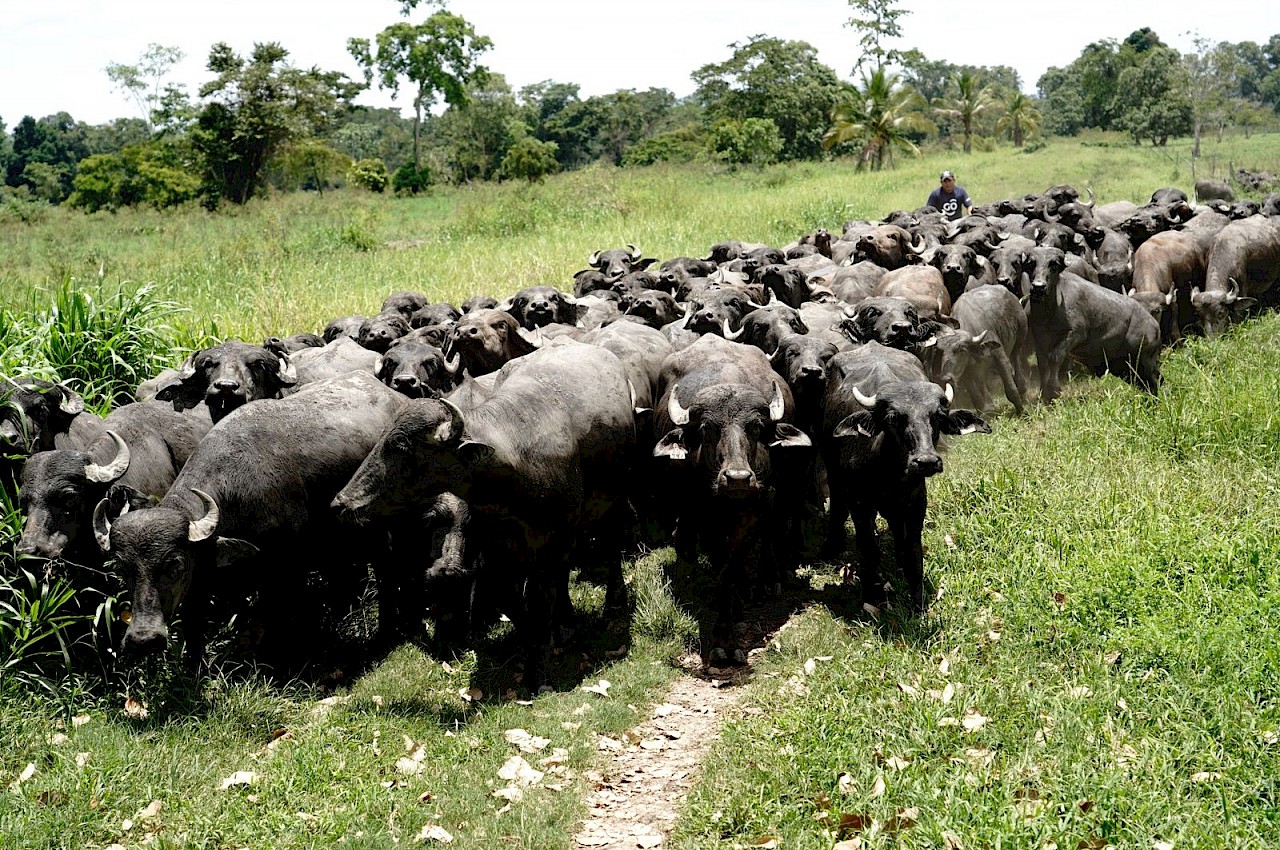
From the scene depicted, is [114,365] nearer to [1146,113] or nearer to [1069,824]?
[1069,824]

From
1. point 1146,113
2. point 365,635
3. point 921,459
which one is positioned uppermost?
point 1146,113

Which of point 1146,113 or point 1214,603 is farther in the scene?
point 1146,113

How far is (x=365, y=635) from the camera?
7.50 meters

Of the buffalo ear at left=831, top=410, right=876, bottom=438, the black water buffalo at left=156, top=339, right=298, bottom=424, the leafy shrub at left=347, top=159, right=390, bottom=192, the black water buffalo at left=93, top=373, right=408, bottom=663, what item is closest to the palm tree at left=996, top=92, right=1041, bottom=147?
the leafy shrub at left=347, top=159, right=390, bottom=192

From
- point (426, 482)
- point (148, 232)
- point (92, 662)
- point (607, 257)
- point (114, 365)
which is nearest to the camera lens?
point (426, 482)

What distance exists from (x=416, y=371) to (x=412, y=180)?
41.0m

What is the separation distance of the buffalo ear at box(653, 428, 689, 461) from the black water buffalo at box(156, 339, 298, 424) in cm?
344

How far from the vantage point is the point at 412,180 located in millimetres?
46688

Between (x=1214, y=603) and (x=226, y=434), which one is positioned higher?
(x=226, y=434)

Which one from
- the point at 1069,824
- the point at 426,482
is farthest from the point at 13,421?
the point at 1069,824

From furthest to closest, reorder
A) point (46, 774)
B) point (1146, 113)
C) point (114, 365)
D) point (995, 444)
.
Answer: point (1146, 113), point (995, 444), point (114, 365), point (46, 774)

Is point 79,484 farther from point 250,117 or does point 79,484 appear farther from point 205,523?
point 250,117

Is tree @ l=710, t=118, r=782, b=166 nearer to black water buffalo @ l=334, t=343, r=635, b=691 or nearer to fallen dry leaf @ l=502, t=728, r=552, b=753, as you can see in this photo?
black water buffalo @ l=334, t=343, r=635, b=691

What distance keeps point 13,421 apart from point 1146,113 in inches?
1894
